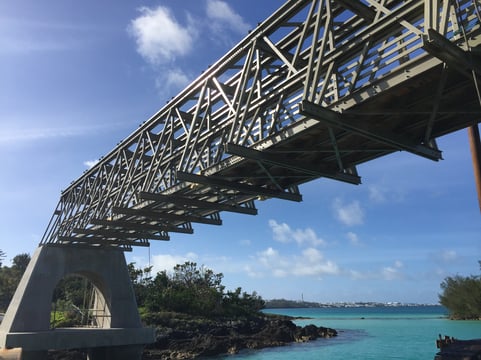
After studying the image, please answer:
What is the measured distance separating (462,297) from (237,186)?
3667 inches

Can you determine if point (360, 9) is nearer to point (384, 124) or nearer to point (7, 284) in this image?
point (384, 124)

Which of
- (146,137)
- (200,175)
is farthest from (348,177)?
(146,137)

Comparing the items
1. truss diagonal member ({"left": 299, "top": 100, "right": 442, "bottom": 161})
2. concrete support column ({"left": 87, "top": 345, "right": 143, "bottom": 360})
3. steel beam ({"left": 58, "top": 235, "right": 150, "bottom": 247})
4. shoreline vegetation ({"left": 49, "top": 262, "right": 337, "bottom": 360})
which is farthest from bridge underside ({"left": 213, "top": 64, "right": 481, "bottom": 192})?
shoreline vegetation ({"left": 49, "top": 262, "right": 337, "bottom": 360})

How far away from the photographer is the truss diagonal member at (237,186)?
1631cm

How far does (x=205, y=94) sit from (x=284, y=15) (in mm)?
5328

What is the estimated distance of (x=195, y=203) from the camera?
Result: 1994cm

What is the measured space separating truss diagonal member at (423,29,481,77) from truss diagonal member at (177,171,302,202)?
9811mm

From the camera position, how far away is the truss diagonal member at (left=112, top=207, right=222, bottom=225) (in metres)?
22.0

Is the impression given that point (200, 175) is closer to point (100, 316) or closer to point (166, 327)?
point (100, 316)

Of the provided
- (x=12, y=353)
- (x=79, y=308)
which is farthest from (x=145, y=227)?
(x=79, y=308)

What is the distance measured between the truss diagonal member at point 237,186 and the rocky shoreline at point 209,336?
1110 inches

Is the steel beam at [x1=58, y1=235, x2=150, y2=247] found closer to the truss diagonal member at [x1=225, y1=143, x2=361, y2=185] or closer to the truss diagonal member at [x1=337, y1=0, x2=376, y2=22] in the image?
the truss diagonal member at [x1=225, y1=143, x2=361, y2=185]

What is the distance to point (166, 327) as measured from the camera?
174 ft

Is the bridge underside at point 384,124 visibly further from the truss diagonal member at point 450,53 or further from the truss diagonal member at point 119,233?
the truss diagonal member at point 119,233
